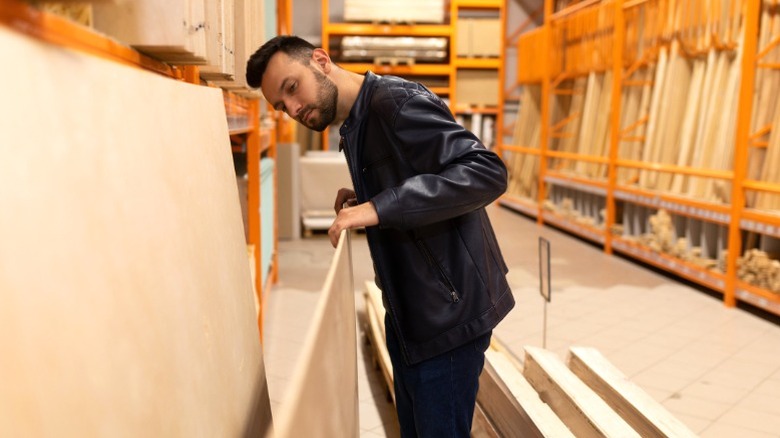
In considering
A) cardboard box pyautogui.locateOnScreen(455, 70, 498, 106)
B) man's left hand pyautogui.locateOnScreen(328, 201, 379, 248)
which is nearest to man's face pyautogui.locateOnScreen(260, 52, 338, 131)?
man's left hand pyautogui.locateOnScreen(328, 201, 379, 248)

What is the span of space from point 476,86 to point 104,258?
40.7 ft

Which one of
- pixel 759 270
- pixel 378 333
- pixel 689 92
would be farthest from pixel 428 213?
pixel 689 92

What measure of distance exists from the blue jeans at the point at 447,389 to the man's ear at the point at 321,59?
2.90 feet

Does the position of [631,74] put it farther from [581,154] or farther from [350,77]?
[350,77]

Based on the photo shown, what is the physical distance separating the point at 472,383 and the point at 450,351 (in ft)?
0.46

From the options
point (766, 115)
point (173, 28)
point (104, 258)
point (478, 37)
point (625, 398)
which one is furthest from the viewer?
point (478, 37)

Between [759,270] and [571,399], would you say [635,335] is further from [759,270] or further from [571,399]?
[571,399]

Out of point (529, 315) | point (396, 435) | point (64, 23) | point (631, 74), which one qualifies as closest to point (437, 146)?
point (64, 23)

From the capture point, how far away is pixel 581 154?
345 inches

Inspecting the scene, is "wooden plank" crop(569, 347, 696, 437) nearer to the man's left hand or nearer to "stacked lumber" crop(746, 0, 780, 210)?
the man's left hand

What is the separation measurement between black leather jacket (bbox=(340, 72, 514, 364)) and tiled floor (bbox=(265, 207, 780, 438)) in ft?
4.97

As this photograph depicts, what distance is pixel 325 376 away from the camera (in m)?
1.00

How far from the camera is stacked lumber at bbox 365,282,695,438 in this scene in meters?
2.48

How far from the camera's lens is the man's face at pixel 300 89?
1838mm
